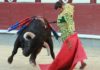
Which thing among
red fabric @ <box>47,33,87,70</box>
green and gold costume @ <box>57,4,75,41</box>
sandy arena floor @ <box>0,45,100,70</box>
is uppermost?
green and gold costume @ <box>57,4,75,41</box>

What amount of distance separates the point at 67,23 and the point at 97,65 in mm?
1396

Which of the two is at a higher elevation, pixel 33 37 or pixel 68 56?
pixel 33 37

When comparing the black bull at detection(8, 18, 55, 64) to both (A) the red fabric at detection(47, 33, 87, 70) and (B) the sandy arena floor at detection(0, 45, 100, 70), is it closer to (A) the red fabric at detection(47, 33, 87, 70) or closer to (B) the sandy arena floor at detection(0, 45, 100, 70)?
(B) the sandy arena floor at detection(0, 45, 100, 70)

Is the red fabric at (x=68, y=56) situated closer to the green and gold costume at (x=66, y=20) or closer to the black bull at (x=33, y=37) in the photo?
the green and gold costume at (x=66, y=20)

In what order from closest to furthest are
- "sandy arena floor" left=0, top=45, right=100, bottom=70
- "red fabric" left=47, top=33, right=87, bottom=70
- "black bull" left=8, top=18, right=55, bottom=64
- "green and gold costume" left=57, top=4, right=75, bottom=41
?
"red fabric" left=47, top=33, right=87, bottom=70 → "green and gold costume" left=57, top=4, right=75, bottom=41 → "black bull" left=8, top=18, right=55, bottom=64 → "sandy arena floor" left=0, top=45, right=100, bottom=70

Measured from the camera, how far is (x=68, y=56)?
9.19m

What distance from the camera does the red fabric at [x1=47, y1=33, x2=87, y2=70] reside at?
9180mm

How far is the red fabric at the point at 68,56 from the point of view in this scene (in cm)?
918

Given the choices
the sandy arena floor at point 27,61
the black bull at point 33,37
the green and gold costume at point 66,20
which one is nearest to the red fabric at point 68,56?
the green and gold costume at point 66,20

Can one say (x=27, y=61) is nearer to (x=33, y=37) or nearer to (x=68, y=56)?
(x=33, y=37)

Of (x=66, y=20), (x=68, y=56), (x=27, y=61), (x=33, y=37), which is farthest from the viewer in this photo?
(x=27, y=61)

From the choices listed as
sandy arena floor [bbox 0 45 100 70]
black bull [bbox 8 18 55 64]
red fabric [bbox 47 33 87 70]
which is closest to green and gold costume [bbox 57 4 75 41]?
red fabric [bbox 47 33 87 70]

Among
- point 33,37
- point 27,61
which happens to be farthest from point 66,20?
point 27,61

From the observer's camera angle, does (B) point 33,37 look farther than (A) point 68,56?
Yes
